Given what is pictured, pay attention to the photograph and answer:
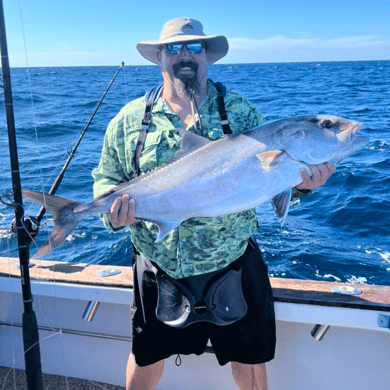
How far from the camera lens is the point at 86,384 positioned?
372cm

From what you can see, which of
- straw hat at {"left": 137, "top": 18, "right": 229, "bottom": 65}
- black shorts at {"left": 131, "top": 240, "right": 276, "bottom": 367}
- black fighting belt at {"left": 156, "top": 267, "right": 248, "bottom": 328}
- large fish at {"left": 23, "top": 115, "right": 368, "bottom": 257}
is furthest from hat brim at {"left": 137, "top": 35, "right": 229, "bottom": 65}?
black fighting belt at {"left": 156, "top": 267, "right": 248, "bottom": 328}

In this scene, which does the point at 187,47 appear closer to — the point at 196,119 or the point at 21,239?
the point at 196,119

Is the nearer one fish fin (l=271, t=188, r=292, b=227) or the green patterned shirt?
fish fin (l=271, t=188, r=292, b=227)

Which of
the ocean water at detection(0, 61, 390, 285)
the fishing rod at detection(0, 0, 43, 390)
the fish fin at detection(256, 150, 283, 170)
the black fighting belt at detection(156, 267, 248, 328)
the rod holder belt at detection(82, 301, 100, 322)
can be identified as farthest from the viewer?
the ocean water at detection(0, 61, 390, 285)

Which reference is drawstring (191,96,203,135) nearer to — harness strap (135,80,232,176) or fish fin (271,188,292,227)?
harness strap (135,80,232,176)

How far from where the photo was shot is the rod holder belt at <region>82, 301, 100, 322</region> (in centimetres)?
334

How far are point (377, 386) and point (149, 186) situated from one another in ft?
6.91

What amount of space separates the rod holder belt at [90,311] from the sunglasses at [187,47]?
1886 mm

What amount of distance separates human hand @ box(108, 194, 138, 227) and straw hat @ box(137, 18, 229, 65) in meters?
0.95

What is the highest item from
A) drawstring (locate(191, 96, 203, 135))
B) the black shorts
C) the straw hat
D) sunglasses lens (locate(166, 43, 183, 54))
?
the straw hat

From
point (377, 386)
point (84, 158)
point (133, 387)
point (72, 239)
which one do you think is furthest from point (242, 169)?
point (84, 158)

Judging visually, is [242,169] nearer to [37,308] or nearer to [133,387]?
[133,387]

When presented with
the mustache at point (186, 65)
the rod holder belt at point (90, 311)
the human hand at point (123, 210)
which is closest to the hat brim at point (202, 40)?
the mustache at point (186, 65)

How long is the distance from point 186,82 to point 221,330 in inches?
58.0
